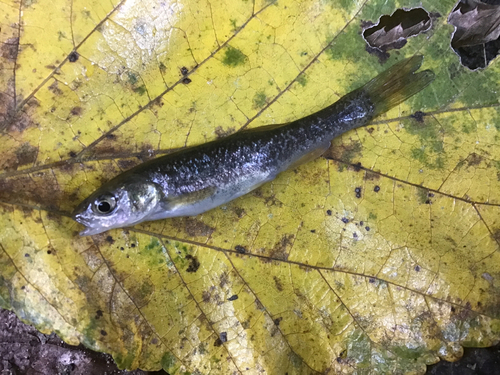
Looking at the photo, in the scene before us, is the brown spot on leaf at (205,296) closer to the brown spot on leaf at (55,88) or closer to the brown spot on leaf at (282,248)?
the brown spot on leaf at (282,248)

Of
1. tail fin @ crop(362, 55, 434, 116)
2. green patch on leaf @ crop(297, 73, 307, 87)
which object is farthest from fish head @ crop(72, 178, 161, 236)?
tail fin @ crop(362, 55, 434, 116)

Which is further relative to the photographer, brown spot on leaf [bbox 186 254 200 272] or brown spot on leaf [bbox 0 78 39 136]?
brown spot on leaf [bbox 186 254 200 272]

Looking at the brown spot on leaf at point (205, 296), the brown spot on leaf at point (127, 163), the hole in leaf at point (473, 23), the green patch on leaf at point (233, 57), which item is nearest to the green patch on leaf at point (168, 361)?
the brown spot on leaf at point (205, 296)

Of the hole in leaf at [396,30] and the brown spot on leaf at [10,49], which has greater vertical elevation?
the brown spot on leaf at [10,49]

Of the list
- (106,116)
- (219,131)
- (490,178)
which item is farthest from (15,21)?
(490,178)

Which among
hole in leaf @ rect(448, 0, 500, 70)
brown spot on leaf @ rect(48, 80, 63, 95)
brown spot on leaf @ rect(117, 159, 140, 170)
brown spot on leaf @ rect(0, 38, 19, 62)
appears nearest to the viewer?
brown spot on leaf @ rect(0, 38, 19, 62)

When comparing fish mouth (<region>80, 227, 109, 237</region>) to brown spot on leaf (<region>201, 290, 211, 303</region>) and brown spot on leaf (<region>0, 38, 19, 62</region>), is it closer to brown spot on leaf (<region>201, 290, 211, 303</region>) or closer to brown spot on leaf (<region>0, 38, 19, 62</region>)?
brown spot on leaf (<region>201, 290, 211, 303</region>)

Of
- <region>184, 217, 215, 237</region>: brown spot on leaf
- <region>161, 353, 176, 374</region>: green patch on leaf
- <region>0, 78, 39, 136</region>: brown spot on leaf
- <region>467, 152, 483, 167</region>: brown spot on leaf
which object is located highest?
<region>0, 78, 39, 136</region>: brown spot on leaf
